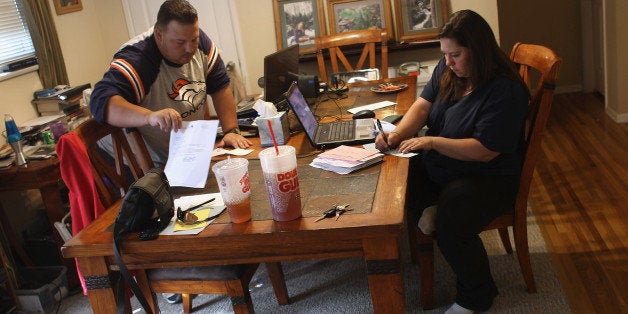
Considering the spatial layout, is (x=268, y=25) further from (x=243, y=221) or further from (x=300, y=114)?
(x=243, y=221)

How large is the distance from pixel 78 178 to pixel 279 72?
3.75 feet

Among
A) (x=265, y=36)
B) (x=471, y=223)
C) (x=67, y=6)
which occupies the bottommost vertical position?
(x=471, y=223)

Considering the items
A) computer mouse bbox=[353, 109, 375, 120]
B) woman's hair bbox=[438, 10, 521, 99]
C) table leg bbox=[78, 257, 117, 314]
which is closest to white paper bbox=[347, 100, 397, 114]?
computer mouse bbox=[353, 109, 375, 120]

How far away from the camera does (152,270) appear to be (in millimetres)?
2037

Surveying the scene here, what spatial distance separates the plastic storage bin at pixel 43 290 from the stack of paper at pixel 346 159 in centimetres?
160

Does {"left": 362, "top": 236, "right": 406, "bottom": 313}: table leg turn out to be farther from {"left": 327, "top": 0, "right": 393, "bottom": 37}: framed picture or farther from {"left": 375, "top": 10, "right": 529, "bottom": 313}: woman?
{"left": 327, "top": 0, "right": 393, "bottom": 37}: framed picture

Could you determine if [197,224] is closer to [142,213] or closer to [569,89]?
[142,213]

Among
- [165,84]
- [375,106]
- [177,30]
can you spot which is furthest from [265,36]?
[177,30]

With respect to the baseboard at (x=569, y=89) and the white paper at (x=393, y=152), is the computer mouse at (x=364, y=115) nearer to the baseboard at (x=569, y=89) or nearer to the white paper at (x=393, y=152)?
the white paper at (x=393, y=152)

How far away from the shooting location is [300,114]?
237 centimetres

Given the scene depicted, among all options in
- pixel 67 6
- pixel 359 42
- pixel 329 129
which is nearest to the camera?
pixel 329 129

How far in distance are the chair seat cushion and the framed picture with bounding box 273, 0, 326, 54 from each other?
279 cm

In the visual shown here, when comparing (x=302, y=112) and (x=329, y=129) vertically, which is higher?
(x=302, y=112)

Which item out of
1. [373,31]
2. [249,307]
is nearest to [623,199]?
[373,31]
